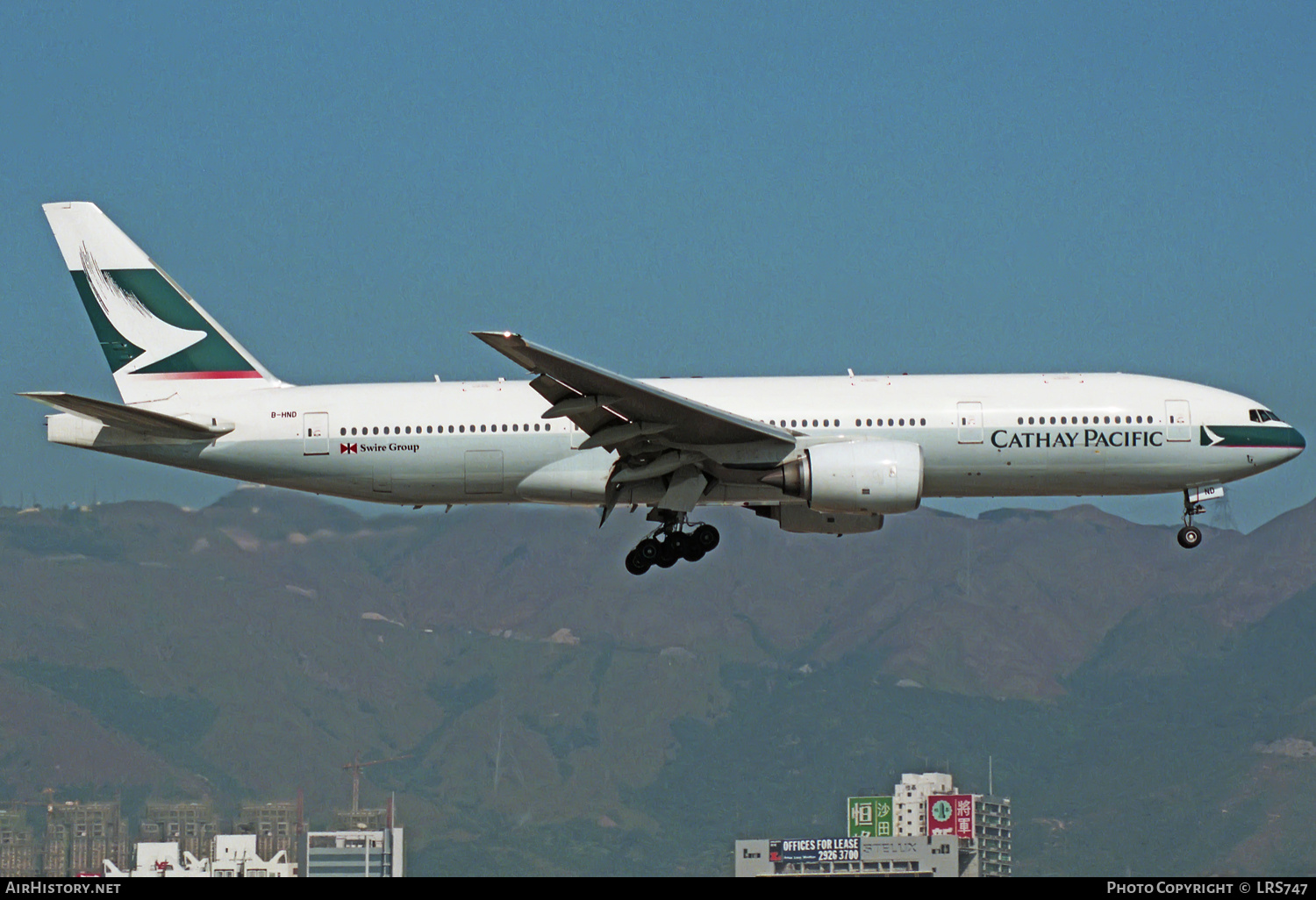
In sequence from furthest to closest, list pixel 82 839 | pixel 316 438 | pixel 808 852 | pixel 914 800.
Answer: pixel 82 839 < pixel 914 800 < pixel 808 852 < pixel 316 438

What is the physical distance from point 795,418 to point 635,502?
376cm

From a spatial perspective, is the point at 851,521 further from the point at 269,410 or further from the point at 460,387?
the point at 269,410

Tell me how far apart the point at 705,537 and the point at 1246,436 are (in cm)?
1151

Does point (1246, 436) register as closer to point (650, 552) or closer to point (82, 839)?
point (650, 552)

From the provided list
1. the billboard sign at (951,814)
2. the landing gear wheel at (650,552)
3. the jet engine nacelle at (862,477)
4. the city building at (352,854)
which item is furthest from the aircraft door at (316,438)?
the billboard sign at (951,814)

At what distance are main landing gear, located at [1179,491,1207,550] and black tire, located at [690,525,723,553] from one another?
9952mm

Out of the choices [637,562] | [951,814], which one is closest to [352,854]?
[951,814]

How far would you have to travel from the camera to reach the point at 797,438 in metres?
34.3

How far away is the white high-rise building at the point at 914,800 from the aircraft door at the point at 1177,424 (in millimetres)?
144392

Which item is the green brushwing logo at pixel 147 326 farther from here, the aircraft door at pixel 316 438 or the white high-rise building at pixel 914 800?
the white high-rise building at pixel 914 800

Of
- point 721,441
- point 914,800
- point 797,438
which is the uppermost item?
point 797,438

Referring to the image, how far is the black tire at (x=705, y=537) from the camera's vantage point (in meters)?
36.3

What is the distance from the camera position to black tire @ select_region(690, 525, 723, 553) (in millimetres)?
36281

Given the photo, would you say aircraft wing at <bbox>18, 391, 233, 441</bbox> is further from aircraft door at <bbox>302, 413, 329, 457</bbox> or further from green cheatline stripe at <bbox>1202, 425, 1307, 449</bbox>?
green cheatline stripe at <bbox>1202, 425, 1307, 449</bbox>
